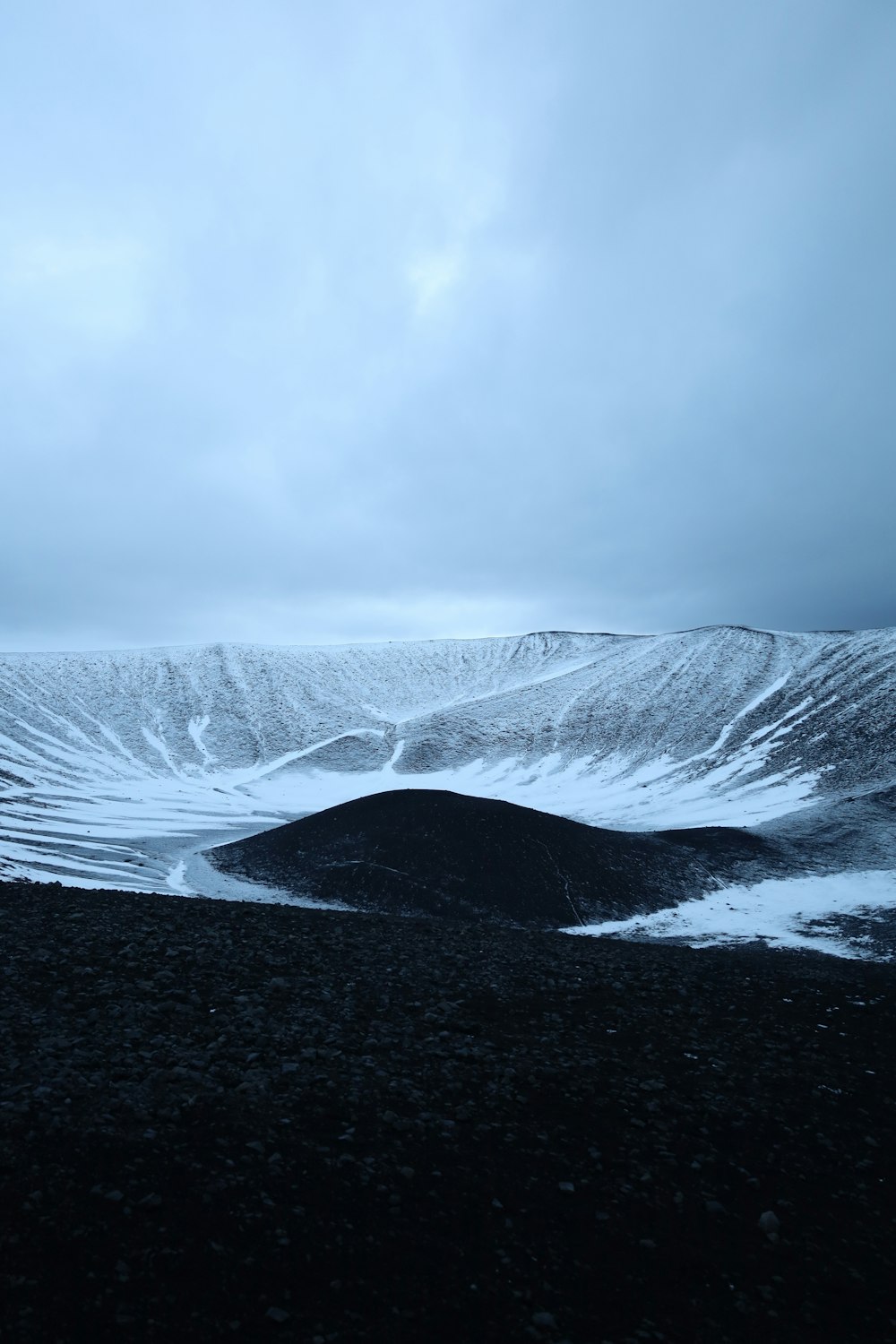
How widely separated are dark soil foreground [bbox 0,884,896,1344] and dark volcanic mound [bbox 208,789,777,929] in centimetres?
1480

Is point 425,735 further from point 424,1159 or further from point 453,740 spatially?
point 424,1159

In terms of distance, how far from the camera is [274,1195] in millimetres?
7074

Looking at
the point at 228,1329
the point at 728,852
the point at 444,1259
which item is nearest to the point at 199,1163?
the point at 228,1329

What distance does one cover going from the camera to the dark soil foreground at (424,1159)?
19.4 ft

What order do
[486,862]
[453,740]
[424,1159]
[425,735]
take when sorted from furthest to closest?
[425,735]
[453,740]
[486,862]
[424,1159]

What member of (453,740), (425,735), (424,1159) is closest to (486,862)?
(424,1159)

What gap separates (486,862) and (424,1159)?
977 inches

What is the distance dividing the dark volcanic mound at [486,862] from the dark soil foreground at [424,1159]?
14.8 metres

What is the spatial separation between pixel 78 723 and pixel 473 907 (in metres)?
88.2

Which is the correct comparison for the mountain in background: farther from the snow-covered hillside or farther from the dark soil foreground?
the dark soil foreground

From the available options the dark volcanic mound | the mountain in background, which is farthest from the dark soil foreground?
the mountain in background

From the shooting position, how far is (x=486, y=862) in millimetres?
32719

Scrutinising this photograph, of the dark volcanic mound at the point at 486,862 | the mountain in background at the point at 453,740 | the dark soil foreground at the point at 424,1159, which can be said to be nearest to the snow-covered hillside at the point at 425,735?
the mountain in background at the point at 453,740

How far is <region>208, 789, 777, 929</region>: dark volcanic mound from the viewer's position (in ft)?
98.1
